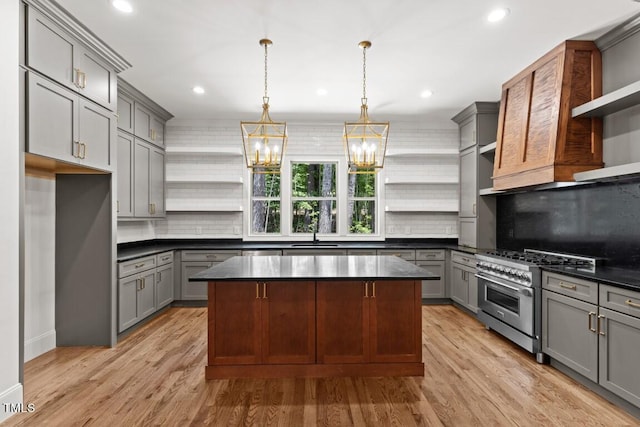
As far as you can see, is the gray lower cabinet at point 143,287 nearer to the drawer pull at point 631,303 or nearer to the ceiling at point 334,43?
the ceiling at point 334,43

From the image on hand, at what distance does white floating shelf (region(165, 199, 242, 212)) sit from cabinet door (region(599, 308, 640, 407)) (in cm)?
482

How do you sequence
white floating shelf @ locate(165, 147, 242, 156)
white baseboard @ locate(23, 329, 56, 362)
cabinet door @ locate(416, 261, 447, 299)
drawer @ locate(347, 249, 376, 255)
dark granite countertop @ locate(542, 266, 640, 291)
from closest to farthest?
dark granite countertop @ locate(542, 266, 640, 291) → white baseboard @ locate(23, 329, 56, 362) → drawer @ locate(347, 249, 376, 255) → cabinet door @ locate(416, 261, 447, 299) → white floating shelf @ locate(165, 147, 242, 156)

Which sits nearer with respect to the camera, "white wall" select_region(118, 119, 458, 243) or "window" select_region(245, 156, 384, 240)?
"white wall" select_region(118, 119, 458, 243)

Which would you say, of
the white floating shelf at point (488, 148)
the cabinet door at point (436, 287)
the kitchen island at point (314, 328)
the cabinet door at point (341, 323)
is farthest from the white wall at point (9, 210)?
the white floating shelf at point (488, 148)

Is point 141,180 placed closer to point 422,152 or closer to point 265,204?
point 265,204

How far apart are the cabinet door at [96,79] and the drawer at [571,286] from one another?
4.60 meters

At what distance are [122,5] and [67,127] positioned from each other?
44.4 inches

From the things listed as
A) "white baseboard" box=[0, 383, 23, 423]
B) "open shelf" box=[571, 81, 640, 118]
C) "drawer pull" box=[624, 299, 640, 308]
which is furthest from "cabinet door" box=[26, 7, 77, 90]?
"drawer pull" box=[624, 299, 640, 308]

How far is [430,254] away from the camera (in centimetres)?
554

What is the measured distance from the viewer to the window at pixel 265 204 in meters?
6.23

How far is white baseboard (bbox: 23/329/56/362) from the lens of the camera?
3445 mm

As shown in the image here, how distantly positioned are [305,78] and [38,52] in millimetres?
2528

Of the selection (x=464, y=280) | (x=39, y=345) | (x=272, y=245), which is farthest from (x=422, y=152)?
(x=39, y=345)

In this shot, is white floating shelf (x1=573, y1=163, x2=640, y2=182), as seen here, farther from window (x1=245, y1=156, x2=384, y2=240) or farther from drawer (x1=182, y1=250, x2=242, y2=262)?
drawer (x1=182, y1=250, x2=242, y2=262)
